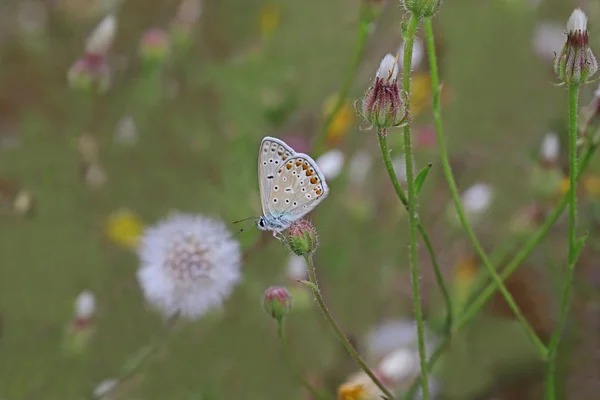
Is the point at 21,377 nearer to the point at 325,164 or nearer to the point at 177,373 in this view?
the point at 177,373

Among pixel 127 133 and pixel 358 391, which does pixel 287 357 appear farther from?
pixel 127 133

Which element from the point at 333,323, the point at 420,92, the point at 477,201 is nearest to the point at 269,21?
the point at 420,92

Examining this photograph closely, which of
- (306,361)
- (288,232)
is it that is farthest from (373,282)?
(288,232)

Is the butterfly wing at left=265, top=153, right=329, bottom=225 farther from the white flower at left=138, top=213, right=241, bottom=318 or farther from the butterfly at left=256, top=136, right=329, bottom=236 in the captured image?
the white flower at left=138, top=213, right=241, bottom=318

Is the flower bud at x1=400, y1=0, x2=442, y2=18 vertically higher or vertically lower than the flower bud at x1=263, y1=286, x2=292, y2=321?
higher

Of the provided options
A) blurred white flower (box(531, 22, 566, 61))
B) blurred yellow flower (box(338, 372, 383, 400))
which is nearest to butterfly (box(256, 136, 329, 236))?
blurred yellow flower (box(338, 372, 383, 400))

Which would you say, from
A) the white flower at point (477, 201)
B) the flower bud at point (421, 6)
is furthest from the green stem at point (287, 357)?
the white flower at point (477, 201)

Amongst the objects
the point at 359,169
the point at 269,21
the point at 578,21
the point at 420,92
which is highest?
the point at 269,21
